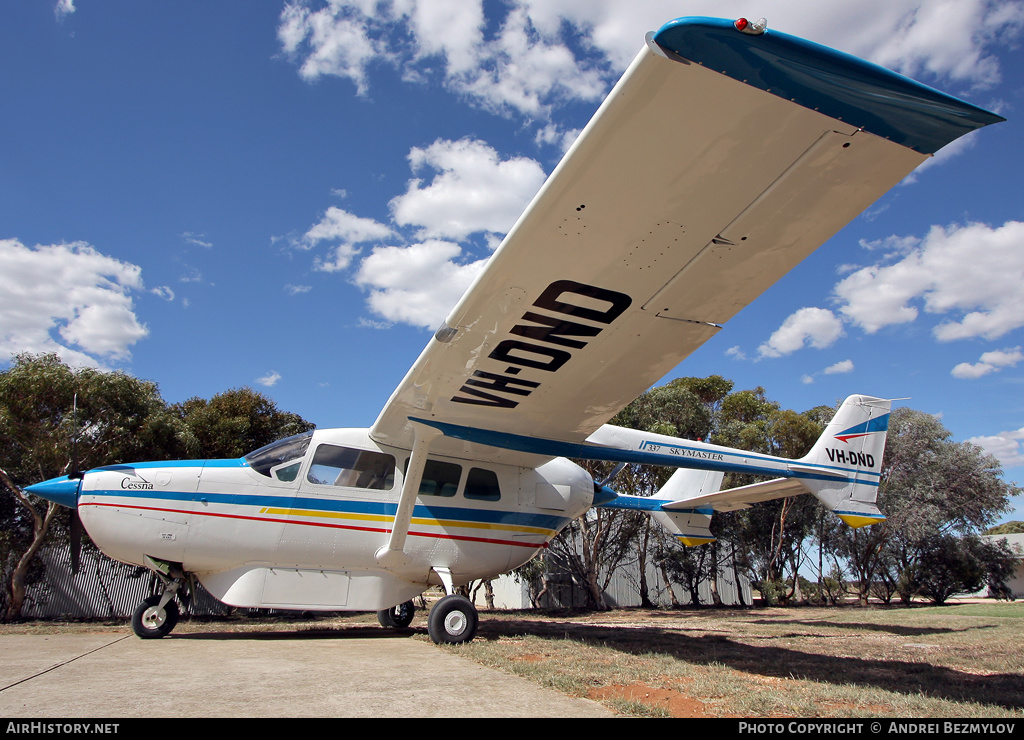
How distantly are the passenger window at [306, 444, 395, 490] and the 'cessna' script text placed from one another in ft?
6.45

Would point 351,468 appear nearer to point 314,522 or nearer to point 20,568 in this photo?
point 314,522

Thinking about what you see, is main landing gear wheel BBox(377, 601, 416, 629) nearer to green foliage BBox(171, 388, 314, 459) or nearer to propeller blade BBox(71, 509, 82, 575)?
propeller blade BBox(71, 509, 82, 575)

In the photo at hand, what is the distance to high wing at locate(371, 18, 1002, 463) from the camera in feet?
9.05

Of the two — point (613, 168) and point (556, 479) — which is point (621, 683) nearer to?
point (613, 168)

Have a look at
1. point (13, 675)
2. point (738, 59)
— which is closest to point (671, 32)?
point (738, 59)

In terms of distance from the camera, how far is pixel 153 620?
7074mm

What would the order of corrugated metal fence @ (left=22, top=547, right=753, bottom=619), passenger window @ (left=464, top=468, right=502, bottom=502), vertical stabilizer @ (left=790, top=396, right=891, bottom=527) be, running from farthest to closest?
corrugated metal fence @ (left=22, top=547, right=753, bottom=619)
vertical stabilizer @ (left=790, top=396, right=891, bottom=527)
passenger window @ (left=464, top=468, right=502, bottom=502)

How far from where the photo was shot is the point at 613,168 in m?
3.29

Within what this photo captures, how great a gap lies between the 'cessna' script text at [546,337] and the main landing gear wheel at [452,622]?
8.41ft

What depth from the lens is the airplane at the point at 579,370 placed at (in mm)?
2904

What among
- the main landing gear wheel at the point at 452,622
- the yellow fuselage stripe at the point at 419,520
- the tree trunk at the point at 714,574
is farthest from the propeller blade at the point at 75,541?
the tree trunk at the point at 714,574

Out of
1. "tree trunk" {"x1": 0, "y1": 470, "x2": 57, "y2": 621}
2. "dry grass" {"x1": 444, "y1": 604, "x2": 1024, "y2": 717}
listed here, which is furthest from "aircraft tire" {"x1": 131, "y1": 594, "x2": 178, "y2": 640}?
"tree trunk" {"x1": 0, "y1": 470, "x2": 57, "y2": 621}

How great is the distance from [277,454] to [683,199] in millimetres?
6251
